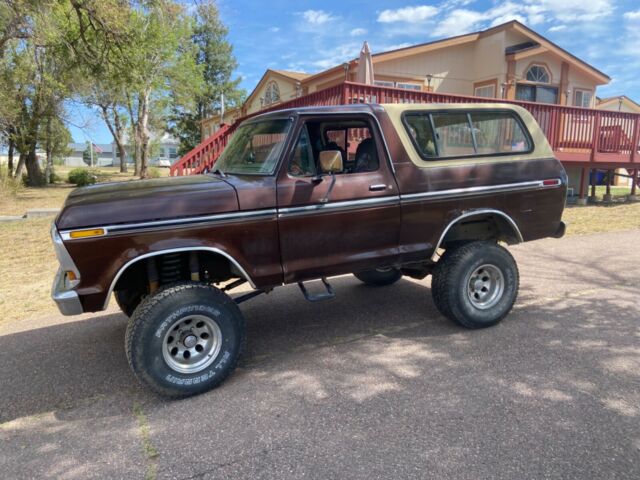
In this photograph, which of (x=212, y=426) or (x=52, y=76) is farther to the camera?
(x=52, y=76)

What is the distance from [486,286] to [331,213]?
6.15 ft

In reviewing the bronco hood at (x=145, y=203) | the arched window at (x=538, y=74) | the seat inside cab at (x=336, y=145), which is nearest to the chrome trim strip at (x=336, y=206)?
the seat inside cab at (x=336, y=145)

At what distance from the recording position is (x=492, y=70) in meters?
16.9

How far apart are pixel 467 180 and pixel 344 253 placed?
139 centimetres

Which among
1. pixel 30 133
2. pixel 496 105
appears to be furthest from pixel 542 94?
pixel 30 133

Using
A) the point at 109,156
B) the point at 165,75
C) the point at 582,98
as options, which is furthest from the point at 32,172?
the point at 109,156

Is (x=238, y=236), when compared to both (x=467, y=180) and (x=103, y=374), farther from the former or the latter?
(x=467, y=180)

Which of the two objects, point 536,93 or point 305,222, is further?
point 536,93

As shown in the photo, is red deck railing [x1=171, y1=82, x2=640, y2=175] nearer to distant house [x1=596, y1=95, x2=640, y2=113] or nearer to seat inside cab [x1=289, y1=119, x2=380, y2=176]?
seat inside cab [x1=289, y1=119, x2=380, y2=176]

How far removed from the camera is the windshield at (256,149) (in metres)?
3.86

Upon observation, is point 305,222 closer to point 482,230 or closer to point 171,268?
point 171,268

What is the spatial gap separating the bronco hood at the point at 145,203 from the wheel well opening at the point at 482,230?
2161mm

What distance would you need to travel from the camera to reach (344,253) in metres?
4.00

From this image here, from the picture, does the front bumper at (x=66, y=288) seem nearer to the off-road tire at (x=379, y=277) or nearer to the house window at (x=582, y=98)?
the off-road tire at (x=379, y=277)
